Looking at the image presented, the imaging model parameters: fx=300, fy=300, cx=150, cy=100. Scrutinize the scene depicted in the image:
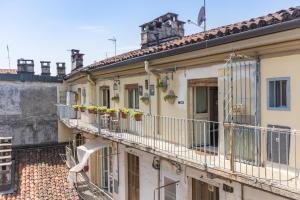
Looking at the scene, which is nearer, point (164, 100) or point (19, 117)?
point (164, 100)

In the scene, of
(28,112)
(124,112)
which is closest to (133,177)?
(124,112)

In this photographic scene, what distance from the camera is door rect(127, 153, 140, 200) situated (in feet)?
41.4

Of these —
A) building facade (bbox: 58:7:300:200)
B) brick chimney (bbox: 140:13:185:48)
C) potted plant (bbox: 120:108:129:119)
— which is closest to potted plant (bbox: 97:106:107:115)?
building facade (bbox: 58:7:300:200)

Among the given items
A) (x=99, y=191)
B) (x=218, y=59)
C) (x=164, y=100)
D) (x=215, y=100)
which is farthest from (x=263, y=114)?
(x=99, y=191)

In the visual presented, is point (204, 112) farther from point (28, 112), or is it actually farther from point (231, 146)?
point (28, 112)

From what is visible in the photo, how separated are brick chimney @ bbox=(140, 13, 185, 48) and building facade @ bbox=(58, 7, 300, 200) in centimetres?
375

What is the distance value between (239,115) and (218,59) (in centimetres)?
163

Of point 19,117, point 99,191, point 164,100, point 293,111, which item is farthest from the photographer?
point 19,117

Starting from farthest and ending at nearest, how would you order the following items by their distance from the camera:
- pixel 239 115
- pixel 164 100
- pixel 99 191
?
pixel 99 191 → pixel 164 100 → pixel 239 115

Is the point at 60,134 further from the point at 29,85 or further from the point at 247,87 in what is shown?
the point at 247,87

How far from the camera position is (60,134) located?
77.6 ft

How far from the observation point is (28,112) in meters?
22.4

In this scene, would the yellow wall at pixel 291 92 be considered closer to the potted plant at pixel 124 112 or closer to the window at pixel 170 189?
the window at pixel 170 189

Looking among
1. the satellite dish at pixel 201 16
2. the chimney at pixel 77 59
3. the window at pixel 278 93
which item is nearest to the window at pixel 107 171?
the satellite dish at pixel 201 16
